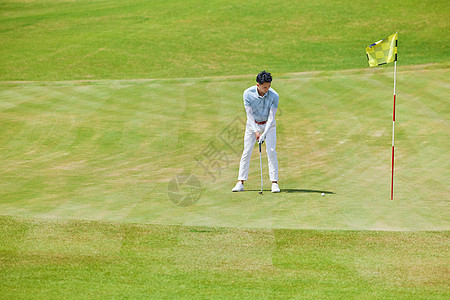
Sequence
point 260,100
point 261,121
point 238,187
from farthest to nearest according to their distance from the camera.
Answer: point 261,121, point 238,187, point 260,100

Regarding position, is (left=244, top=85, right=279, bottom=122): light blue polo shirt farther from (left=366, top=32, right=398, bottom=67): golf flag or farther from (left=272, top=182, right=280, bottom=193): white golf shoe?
(left=366, top=32, right=398, bottom=67): golf flag

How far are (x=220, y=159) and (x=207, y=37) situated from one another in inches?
701

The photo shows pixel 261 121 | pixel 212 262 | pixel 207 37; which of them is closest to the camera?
pixel 212 262

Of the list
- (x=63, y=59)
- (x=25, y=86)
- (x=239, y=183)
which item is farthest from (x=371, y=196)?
(x=63, y=59)

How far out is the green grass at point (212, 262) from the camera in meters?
7.98

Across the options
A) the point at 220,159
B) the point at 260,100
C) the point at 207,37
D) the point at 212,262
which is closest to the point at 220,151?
the point at 220,159

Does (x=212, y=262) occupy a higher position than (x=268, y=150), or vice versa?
(x=268, y=150)

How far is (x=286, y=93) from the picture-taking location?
22656 mm

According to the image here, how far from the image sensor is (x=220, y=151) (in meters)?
17.5

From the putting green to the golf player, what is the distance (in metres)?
0.47

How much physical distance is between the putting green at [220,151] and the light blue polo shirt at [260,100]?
68.1 inches

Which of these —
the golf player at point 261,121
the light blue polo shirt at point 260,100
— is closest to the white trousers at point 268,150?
the golf player at point 261,121

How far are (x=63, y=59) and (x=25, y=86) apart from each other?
19.4 ft

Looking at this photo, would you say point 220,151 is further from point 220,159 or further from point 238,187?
point 238,187
